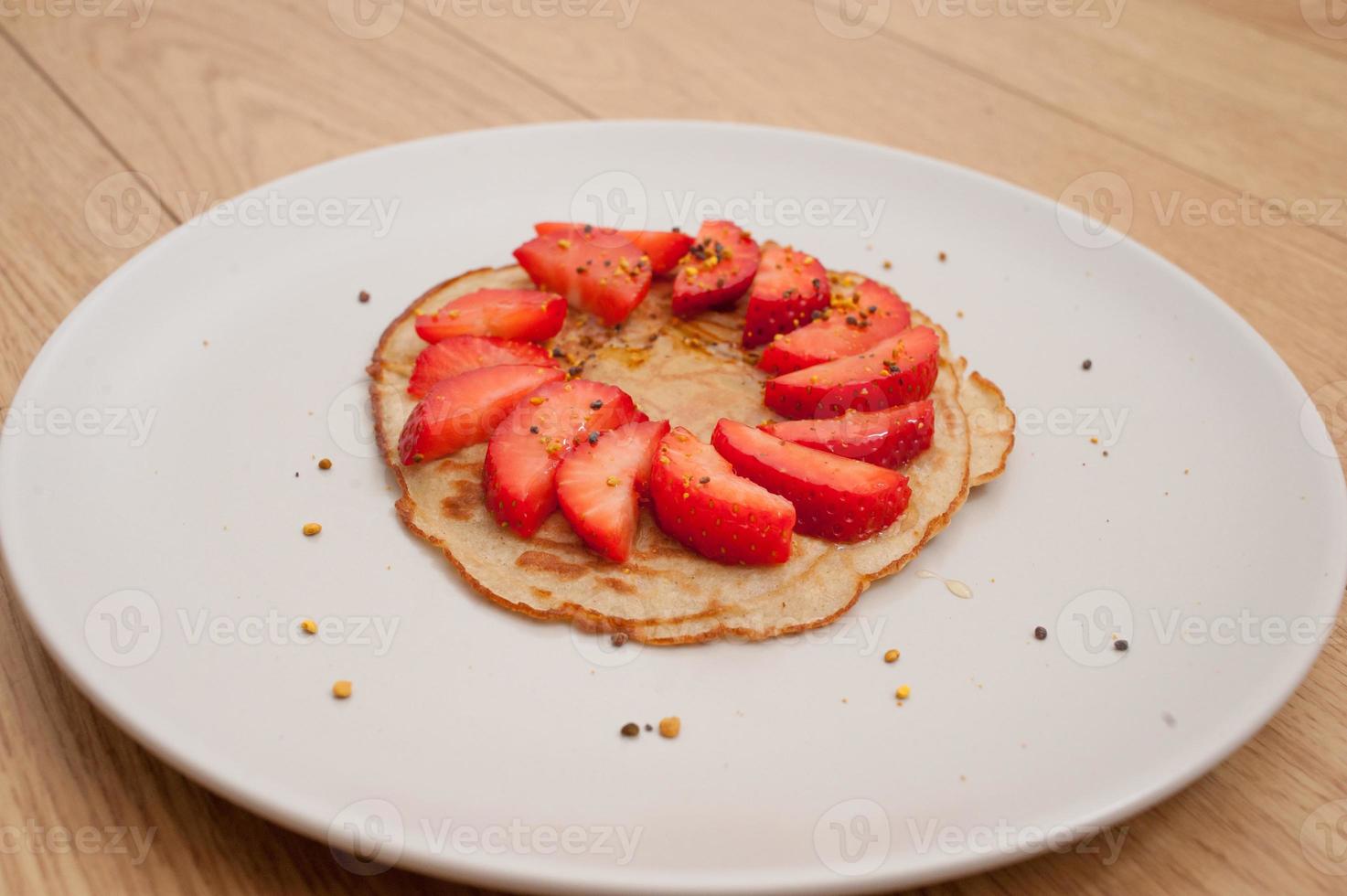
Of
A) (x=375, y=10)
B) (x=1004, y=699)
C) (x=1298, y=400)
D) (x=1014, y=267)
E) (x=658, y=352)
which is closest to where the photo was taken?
(x=1004, y=699)

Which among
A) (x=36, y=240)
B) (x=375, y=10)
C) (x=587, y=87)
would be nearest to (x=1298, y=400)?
(x=587, y=87)

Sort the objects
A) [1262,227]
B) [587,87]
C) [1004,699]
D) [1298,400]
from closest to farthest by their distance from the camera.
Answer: [1004,699] < [1298,400] < [1262,227] < [587,87]

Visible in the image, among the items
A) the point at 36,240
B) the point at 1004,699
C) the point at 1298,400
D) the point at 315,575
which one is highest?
the point at 1298,400

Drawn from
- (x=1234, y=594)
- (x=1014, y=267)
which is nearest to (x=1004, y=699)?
(x=1234, y=594)

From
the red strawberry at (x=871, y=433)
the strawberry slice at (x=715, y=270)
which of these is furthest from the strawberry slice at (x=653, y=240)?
the red strawberry at (x=871, y=433)

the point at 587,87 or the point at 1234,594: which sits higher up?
the point at 1234,594

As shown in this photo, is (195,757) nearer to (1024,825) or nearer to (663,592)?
(663,592)

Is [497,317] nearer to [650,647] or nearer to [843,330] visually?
[843,330]

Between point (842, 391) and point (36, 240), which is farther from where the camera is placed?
point (36, 240)
